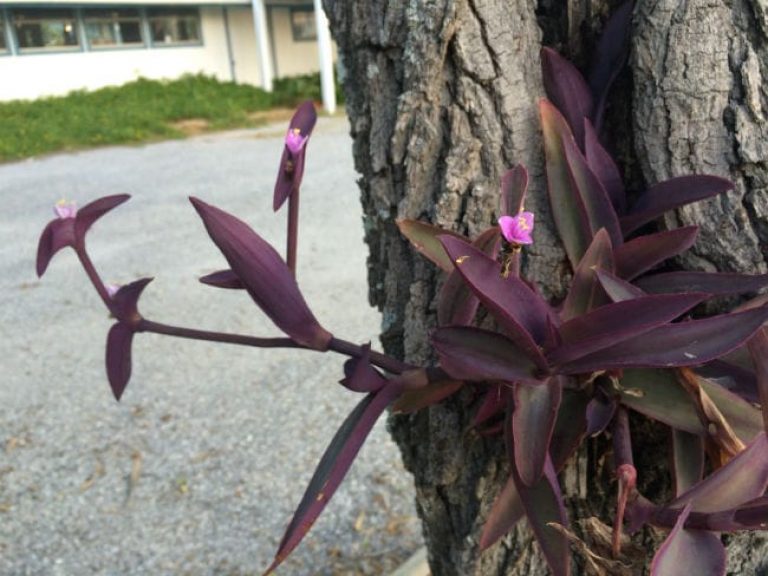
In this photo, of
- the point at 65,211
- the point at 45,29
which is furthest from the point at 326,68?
the point at 65,211

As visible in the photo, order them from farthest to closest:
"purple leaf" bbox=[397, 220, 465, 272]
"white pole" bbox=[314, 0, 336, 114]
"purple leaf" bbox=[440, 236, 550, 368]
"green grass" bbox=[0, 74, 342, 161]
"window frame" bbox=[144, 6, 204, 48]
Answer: "window frame" bbox=[144, 6, 204, 48]
"white pole" bbox=[314, 0, 336, 114]
"green grass" bbox=[0, 74, 342, 161]
"purple leaf" bbox=[397, 220, 465, 272]
"purple leaf" bbox=[440, 236, 550, 368]

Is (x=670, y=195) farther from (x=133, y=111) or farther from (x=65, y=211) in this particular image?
(x=133, y=111)

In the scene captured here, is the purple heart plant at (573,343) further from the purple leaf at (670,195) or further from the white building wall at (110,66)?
the white building wall at (110,66)

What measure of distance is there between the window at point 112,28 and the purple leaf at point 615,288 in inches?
529

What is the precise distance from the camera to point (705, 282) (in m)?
0.73

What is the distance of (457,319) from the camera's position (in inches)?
30.3

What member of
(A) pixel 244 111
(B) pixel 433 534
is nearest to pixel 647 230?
(B) pixel 433 534

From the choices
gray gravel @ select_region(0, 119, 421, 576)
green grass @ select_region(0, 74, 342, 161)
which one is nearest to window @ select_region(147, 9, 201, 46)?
green grass @ select_region(0, 74, 342, 161)

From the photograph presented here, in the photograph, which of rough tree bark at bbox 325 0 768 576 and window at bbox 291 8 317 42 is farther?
window at bbox 291 8 317 42

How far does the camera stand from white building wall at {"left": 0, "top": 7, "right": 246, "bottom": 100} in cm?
1145

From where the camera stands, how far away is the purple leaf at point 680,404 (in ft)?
2.36

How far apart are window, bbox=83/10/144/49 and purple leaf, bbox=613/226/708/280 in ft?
43.9

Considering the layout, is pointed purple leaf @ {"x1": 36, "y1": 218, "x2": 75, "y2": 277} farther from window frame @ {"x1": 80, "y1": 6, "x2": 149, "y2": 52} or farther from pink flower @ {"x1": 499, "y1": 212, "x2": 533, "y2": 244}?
window frame @ {"x1": 80, "y1": 6, "x2": 149, "y2": 52}

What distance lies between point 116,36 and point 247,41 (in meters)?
2.45
